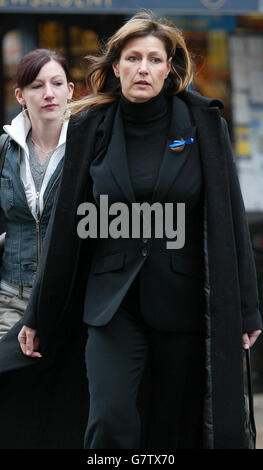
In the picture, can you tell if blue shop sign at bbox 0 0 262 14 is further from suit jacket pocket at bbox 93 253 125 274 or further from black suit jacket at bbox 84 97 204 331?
suit jacket pocket at bbox 93 253 125 274

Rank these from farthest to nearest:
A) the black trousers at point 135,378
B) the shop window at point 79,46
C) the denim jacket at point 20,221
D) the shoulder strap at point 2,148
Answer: the shop window at point 79,46
the shoulder strap at point 2,148
the denim jacket at point 20,221
the black trousers at point 135,378

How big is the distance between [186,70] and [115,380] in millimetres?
1290

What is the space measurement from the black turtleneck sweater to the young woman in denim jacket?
660 millimetres

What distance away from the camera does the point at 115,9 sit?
7.05 metres

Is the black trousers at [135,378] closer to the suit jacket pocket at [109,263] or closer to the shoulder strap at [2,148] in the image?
the suit jacket pocket at [109,263]

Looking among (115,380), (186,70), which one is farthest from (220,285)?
(186,70)

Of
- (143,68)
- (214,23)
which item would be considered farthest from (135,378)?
(214,23)

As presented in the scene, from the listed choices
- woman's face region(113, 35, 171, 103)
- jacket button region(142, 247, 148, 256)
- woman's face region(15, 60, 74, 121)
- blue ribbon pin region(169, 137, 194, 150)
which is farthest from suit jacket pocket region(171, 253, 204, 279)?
woman's face region(15, 60, 74, 121)

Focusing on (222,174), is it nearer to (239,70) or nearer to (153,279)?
(153,279)

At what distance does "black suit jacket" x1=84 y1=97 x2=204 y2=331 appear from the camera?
3.76m

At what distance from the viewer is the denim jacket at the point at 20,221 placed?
14.4 ft

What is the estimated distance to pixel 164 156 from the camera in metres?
3.81

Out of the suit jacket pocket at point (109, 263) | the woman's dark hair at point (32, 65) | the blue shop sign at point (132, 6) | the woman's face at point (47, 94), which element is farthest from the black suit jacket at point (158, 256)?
the blue shop sign at point (132, 6)

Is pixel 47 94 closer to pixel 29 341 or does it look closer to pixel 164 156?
pixel 164 156
